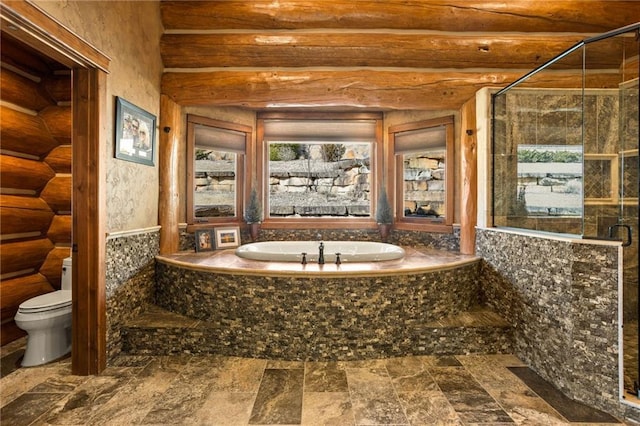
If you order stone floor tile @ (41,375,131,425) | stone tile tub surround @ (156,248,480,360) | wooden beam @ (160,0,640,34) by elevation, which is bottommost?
stone floor tile @ (41,375,131,425)

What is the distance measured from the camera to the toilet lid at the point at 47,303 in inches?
89.6

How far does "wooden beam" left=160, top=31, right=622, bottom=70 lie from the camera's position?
9.79 ft

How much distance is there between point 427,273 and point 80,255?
248cm

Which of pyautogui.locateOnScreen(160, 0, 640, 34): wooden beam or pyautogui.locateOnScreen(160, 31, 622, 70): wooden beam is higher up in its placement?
pyautogui.locateOnScreen(160, 0, 640, 34): wooden beam

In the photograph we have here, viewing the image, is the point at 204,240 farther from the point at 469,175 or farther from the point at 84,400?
the point at 469,175

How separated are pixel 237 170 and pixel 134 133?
1405mm

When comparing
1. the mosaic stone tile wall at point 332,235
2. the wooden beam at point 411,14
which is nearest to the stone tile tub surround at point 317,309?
the mosaic stone tile wall at point 332,235

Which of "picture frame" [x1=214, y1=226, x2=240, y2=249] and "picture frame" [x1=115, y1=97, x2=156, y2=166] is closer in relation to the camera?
"picture frame" [x1=115, y1=97, x2=156, y2=166]

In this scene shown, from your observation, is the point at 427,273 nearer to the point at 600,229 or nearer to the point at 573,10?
the point at 600,229

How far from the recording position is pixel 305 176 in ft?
13.7

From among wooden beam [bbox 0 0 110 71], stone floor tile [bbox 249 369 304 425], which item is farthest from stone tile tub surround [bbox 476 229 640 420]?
wooden beam [bbox 0 0 110 71]

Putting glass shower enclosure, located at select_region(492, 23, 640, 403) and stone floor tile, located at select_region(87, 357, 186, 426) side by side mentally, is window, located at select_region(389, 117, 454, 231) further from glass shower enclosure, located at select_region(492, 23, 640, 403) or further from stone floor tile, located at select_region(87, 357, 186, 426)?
stone floor tile, located at select_region(87, 357, 186, 426)

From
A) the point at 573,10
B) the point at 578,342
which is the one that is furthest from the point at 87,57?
the point at 573,10

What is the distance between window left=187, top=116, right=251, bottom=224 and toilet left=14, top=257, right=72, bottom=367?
4.67 feet
